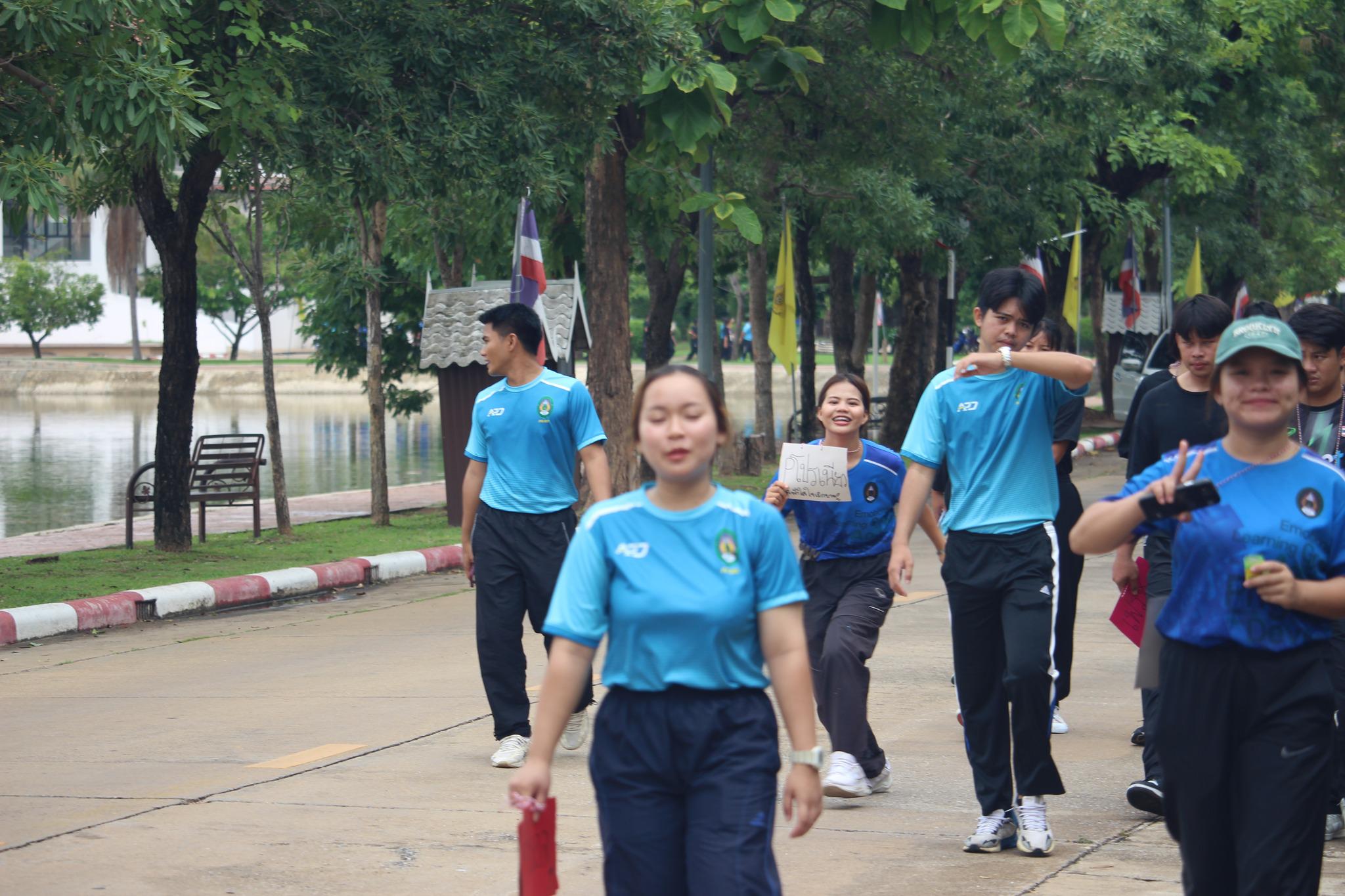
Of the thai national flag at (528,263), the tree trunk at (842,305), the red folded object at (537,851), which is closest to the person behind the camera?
the red folded object at (537,851)

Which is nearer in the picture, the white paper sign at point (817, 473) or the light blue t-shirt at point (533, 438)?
the white paper sign at point (817, 473)

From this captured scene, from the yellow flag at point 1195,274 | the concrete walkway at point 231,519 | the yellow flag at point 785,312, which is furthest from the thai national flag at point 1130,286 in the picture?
the concrete walkway at point 231,519

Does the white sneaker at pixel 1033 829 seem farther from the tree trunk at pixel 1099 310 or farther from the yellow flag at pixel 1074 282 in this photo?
the tree trunk at pixel 1099 310

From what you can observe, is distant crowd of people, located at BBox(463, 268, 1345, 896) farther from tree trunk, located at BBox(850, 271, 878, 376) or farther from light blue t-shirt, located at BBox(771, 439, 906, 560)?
tree trunk, located at BBox(850, 271, 878, 376)

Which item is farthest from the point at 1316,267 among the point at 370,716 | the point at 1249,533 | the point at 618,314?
the point at 1249,533

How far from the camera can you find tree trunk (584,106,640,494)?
54.3 feet

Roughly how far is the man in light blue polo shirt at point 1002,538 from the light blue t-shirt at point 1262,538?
68.6 inches

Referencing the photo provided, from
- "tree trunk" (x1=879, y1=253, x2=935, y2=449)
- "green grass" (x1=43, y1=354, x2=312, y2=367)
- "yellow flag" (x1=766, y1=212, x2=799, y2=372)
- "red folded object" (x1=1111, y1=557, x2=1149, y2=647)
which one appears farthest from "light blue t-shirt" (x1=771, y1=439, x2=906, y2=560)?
"green grass" (x1=43, y1=354, x2=312, y2=367)

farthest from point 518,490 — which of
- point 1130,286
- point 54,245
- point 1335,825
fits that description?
point 54,245

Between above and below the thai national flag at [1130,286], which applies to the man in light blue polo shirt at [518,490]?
below

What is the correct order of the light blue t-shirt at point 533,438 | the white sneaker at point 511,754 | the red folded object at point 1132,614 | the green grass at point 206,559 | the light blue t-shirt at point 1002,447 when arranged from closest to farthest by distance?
the light blue t-shirt at point 1002,447
the red folded object at point 1132,614
the white sneaker at point 511,754
the light blue t-shirt at point 533,438
the green grass at point 206,559

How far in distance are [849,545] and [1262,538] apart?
9.87 ft

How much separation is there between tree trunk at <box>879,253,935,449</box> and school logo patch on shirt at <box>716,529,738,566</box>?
2159 centimetres

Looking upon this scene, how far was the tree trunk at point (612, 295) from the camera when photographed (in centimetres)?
1655
